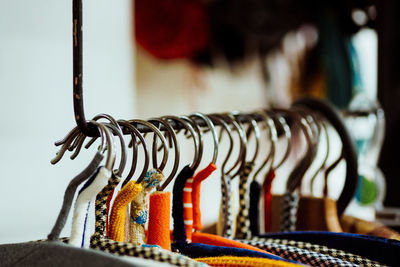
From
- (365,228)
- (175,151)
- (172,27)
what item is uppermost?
(172,27)

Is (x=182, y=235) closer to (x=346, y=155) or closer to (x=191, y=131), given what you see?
(x=191, y=131)

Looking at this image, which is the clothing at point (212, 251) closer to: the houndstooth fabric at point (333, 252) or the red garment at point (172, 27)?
the houndstooth fabric at point (333, 252)

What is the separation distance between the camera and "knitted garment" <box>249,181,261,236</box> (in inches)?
22.5

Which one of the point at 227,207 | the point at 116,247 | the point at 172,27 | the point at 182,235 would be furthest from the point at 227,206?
the point at 172,27

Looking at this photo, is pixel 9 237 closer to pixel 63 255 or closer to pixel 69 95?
pixel 69 95

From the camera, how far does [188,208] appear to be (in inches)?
18.6

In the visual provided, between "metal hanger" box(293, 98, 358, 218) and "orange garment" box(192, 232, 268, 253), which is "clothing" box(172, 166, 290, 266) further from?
"metal hanger" box(293, 98, 358, 218)

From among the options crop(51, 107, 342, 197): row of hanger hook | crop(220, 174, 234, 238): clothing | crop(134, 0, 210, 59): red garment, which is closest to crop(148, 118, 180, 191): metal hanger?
crop(51, 107, 342, 197): row of hanger hook

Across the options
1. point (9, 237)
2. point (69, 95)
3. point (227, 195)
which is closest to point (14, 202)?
point (9, 237)

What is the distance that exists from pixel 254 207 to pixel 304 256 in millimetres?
132

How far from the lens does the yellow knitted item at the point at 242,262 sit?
362 mm

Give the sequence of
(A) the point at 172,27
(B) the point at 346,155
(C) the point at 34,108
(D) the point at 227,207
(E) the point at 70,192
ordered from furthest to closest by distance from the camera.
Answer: (A) the point at 172,27 → (C) the point at 34,108 → (B) the point at 346,155 → (D) the point at 227,207 → (E) the point at 70,192

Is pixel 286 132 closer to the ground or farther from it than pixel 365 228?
farther from it

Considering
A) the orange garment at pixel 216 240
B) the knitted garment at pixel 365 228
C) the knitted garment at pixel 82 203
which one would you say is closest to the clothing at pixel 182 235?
the orange garment at pixel 216 240
